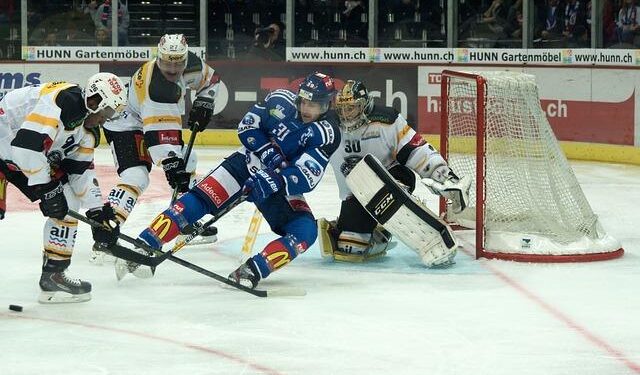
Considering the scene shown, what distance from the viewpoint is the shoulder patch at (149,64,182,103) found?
5.83 metres

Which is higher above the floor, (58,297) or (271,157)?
(271,157)

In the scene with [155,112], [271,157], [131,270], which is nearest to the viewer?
[131,270]

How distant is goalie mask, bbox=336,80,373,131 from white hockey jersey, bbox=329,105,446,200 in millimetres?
81

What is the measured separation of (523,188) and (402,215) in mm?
756

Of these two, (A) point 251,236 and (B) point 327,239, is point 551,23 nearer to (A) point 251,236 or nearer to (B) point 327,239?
(B) point 327,239

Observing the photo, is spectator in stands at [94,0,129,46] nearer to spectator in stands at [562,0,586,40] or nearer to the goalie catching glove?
spectator in stands at [562,0,586,40]

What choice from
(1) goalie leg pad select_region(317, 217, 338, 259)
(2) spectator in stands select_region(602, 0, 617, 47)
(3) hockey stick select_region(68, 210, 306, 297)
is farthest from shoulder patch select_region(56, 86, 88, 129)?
(2) spectator in stands select_region(602, 0, 617, 47)

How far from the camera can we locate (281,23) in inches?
480

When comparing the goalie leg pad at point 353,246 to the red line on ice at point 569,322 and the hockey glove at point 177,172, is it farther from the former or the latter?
the hockey glove at point 177,172

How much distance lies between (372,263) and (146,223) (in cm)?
171

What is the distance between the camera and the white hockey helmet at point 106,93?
15.0 ft

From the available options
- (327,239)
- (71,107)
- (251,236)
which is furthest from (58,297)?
(327,239)

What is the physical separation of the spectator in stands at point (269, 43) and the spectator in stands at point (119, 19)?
1268 millimetres

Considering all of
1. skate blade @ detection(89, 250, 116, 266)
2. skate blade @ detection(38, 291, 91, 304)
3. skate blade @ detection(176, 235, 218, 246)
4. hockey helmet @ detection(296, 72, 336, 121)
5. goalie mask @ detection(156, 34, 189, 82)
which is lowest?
skate blade @ detection(176, 235, 218, 246)
